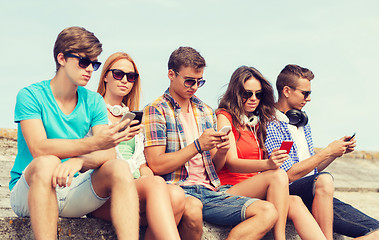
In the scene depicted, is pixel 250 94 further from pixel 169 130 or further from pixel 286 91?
pixel 169 130

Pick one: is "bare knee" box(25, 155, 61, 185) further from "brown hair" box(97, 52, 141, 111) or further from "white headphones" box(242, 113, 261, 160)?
"white headphones" box(242, 113, 261, 160)

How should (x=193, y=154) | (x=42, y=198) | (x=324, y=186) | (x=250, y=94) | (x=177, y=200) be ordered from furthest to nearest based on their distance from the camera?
(x=250, y=94), (x=324, y=186), (x=193, y=154), (x=177, y=200), (x=42, y=198)

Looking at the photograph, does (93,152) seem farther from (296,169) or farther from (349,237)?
(349,237)

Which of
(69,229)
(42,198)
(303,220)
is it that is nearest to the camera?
(42,198)

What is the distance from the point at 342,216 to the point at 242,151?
127 centimetres

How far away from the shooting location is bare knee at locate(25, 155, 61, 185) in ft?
10.8

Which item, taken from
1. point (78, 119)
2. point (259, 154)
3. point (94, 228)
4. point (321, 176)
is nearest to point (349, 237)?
point (321, 176)

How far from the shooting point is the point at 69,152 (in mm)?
3508

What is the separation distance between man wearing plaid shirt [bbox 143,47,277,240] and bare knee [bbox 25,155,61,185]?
1128 mm

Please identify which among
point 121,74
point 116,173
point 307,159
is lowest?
point 307,159

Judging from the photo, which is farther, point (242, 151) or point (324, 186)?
point (242, 151)

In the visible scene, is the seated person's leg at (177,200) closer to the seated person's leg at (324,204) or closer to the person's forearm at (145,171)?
the person's forearm at (145,171)

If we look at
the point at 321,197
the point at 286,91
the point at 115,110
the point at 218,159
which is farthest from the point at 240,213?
the point at 286,91

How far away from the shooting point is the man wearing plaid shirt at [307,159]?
4.72 meters
